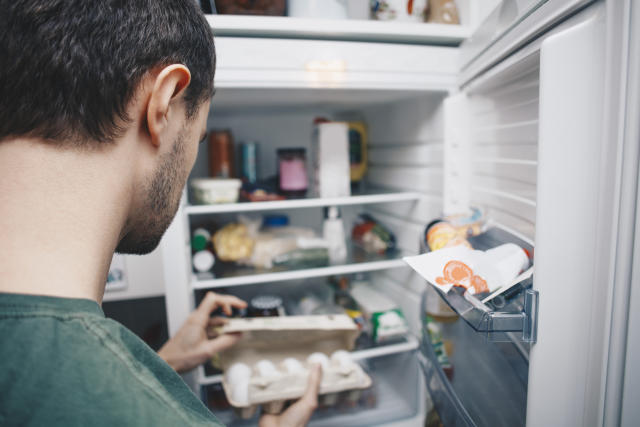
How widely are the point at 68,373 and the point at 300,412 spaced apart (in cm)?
65

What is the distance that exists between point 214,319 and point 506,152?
90 centimetres

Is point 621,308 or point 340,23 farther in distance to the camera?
point 340,23

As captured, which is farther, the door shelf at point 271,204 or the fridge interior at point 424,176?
the door shelf at point 271,204

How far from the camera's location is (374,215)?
170 centimetres

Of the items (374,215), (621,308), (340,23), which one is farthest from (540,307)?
(374,215)

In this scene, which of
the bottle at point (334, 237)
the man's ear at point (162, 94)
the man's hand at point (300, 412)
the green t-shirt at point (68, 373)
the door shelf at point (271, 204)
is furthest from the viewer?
the bottle at point (334, 237)

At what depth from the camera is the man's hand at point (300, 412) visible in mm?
888

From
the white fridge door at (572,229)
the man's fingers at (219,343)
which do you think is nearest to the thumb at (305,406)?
the man's fingers at (219,343)

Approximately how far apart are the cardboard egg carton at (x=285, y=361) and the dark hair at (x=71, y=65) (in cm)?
72

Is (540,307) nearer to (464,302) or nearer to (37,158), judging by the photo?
(464,302)

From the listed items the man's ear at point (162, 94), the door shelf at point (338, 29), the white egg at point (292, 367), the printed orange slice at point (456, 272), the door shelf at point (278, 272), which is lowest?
the white egg at point (292, 367)

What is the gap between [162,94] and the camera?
527 mm

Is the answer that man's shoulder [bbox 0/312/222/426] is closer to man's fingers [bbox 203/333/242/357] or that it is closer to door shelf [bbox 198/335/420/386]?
man's fingers [bbox 203/333/242/357]

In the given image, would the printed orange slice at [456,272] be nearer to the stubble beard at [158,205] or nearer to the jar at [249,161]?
the stubble beard at [158,205]
